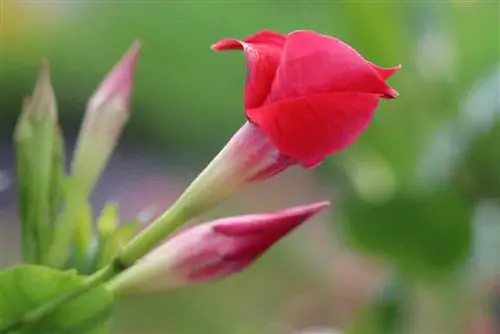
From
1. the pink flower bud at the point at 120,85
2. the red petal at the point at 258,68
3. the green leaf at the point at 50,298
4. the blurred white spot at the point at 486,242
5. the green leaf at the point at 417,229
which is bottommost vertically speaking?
the blurred white spot at the point at 486,242

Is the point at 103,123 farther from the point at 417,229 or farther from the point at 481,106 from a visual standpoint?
the point at 481,106

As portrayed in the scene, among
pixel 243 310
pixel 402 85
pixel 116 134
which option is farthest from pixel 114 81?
pixel 243 310

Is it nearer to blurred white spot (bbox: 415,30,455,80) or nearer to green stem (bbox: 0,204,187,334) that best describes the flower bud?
green stem (bbox: 0,204,187,334)

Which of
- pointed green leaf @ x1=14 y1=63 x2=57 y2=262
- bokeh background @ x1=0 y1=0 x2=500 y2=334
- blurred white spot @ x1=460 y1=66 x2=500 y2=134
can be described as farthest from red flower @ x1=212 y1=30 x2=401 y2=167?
blurred white spot @ x1=460 y1=66 x2=500 y2=134

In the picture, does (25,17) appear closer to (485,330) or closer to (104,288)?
(485,330)

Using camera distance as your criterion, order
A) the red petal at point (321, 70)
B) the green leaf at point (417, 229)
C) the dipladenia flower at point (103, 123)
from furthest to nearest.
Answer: the green leaf at point (417, 229)
the dipladenia flower at point (103, 123)
the red petal at point (321, 70)

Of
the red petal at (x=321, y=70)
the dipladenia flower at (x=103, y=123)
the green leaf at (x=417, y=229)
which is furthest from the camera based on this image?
the green leaf at (x=417, y=229)

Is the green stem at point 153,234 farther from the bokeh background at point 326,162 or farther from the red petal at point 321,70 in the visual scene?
the bokeh background at point 326,162

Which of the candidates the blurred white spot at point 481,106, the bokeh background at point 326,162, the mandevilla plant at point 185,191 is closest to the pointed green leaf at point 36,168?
the mandevilla plant at point 185,191
